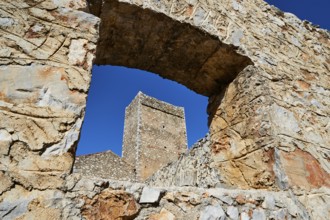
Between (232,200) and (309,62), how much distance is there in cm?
181

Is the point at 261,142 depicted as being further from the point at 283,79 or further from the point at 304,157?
the point at 283,79

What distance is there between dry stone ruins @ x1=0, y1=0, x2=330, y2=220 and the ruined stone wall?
33.2 ft

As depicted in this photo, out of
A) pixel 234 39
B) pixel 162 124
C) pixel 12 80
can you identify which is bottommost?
pixel 12 80

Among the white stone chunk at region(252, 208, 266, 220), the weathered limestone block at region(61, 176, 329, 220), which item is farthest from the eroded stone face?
the white stone chunk at region(252, 208, 266, 220)

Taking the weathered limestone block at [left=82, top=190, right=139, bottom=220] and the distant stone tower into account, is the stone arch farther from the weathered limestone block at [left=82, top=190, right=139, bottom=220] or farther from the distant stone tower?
the distant stone tower

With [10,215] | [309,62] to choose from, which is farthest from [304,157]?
[10,215]

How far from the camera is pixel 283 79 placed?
2.26 m

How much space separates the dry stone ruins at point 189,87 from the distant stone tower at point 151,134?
40.9 feet

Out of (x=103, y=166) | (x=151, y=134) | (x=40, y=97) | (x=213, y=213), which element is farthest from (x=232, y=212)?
→ (x=151, y=134)

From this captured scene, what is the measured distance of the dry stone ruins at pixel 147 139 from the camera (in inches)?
543

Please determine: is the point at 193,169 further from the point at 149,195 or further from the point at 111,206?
the point at 111,206

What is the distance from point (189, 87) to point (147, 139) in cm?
1386

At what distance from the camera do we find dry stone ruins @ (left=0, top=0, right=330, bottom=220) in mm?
1125

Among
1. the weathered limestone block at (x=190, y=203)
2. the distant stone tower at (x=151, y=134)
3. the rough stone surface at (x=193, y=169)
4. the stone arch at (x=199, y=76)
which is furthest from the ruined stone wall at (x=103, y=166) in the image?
the weathered limestone block at (x=190, y=203)
